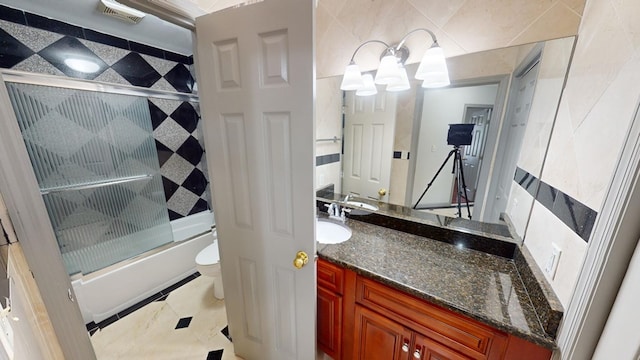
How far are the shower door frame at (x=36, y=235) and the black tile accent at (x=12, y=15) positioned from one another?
4.90ft

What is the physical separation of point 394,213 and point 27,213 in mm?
1659

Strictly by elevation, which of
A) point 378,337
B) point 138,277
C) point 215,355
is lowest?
point 215,355

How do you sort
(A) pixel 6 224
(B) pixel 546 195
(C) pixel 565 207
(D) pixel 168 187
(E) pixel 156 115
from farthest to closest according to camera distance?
(D) pixel 168 187 < (E) pixel 156 115 < (B) pixel 546 195 < (C) pixel 565 207 < (A) pixel 6 224

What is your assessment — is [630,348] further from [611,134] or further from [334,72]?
[334,72]

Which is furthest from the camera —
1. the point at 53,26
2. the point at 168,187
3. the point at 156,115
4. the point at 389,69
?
the point at 168,187

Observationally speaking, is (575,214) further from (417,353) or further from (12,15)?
(12,15)

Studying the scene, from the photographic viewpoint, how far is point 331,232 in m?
1.57

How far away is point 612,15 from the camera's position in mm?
685

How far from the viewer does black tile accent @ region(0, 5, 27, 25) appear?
1.46m

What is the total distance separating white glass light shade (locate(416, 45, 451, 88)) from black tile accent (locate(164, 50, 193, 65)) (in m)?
2.59

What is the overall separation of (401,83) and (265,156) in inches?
36.3

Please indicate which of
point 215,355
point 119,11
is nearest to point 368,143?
point 215,355

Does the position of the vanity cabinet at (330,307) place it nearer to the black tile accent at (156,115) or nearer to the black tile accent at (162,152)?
the black tile accent at (162,152)

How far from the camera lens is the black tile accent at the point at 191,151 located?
2562 millimetres
